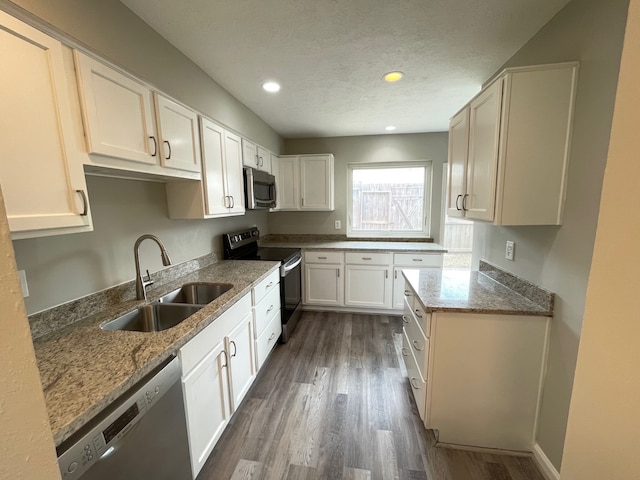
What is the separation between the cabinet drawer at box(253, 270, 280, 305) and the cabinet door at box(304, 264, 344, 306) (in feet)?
3.03

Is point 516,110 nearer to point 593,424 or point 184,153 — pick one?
point 593,424

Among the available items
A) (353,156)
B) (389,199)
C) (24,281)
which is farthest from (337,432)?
(353,156)

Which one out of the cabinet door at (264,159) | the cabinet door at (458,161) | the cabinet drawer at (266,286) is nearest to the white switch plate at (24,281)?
the cabinet drawer at (266,286)

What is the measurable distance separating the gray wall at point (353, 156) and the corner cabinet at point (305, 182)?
26 centimetres

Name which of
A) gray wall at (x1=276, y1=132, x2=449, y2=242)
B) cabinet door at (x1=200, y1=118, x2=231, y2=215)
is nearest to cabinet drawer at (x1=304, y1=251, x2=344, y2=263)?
gray wall at (x1=276, y1=132, x2=449, y2=242)

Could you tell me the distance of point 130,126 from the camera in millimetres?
1295

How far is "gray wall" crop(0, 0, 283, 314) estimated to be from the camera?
3.71 feet

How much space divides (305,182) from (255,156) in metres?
0.96

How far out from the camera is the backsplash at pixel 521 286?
4.73 feet

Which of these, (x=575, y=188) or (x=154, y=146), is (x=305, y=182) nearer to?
(x=154, y=146)

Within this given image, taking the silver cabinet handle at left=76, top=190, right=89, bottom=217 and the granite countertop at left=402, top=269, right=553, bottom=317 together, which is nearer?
the silver cabinet handle at left=76, top=190, right=89, bottom=217

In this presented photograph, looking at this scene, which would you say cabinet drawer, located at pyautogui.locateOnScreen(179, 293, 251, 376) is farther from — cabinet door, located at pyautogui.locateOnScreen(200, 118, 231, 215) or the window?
the window

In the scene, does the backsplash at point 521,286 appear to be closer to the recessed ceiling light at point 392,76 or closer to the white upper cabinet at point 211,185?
the recessed ceiling light at point 392,76

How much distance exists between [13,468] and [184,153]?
5.32ft
